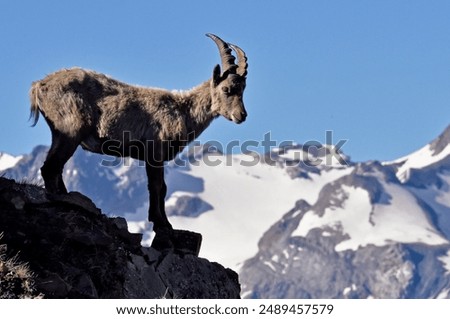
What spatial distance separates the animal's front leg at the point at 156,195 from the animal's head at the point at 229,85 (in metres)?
2.48

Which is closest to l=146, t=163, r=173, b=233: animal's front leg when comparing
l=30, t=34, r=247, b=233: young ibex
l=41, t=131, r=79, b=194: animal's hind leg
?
l=30, t=34, r=247, b=233: young ibex

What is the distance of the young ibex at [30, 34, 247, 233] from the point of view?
26812mm

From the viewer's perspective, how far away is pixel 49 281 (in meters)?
20.4

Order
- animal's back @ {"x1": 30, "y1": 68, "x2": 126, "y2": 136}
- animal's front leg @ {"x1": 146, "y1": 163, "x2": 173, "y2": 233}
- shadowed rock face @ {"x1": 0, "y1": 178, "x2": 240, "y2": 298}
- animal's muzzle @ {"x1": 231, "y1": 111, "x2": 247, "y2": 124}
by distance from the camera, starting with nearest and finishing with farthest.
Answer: shadowed rock face @ {"x1": 0, "y1": 178, "x2": 240, "y2": 298}, animal's back @ {"x1": 30, "y1": 68, "x2": 126, "y2": 136}, animal's front leg @ {"x1": 146, "y1": 163, "x2": 173, "y2": 233}, animal's muzzle @ {"x1": 231, "y1": 111, "x2": 247, "y2": 124}

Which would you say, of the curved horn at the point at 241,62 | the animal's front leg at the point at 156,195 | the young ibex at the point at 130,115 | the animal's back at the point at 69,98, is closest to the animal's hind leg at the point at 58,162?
the young ibex at the point at 130,115

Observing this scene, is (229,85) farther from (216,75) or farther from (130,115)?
(130,115)

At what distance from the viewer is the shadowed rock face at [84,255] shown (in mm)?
21812

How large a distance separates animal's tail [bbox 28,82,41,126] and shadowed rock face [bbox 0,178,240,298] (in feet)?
8.78

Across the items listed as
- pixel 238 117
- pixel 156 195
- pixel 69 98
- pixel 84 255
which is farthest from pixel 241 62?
pixel 84 255

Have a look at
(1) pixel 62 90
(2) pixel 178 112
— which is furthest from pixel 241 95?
(1) pixel 62 90

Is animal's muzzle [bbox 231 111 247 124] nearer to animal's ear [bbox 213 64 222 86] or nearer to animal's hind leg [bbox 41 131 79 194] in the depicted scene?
animal's ear [bbox 213 64 222 86]

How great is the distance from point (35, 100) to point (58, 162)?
1.49 metres

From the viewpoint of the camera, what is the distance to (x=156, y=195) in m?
28.0
